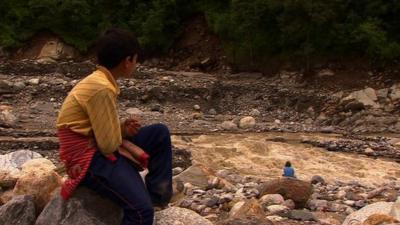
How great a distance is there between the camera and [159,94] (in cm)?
2556

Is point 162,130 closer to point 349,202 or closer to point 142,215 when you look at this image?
point 142,215

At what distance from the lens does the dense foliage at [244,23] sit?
26.9 meters

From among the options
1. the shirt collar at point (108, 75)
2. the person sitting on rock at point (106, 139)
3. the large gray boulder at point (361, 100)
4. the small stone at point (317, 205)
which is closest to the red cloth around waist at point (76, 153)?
the person sitting on rock at point (106, 139)

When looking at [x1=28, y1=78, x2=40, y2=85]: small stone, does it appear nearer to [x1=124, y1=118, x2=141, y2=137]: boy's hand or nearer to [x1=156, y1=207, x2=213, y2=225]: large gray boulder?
[x1=156, y1=207, x2=213, y2=225]: large gray boulder

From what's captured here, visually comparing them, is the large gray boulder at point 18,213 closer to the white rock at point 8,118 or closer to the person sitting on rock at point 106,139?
the person sitting on rock at point 106,139

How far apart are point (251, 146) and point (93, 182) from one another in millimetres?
12978

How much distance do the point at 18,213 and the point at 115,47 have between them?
210 cm

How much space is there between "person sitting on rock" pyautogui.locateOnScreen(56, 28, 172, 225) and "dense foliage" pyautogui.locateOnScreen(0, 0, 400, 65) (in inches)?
870

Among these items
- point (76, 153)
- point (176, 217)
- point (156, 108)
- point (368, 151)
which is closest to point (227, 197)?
point (176, 217)

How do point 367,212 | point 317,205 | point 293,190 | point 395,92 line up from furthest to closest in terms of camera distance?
point 395,92 < point 317,205 < point 293,190 < point 367,212

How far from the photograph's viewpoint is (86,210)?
5.24m

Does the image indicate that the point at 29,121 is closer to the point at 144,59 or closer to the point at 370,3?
the point at 144,59

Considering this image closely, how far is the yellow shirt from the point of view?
4.77 metres

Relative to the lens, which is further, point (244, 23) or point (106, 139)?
point (244, 23)
